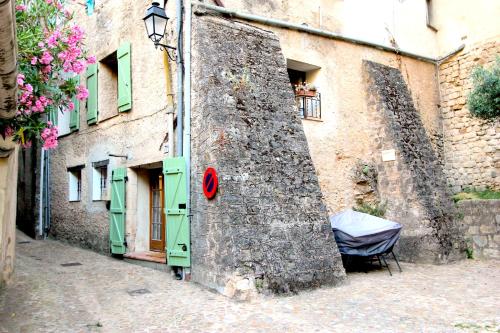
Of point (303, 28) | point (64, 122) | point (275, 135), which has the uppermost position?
point (303, 28)

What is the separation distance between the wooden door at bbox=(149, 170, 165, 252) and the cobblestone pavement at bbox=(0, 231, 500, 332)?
1103 millimetres

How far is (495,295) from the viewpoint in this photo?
6051 millimetres

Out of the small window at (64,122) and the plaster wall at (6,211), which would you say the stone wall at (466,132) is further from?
the small window at (64,122)

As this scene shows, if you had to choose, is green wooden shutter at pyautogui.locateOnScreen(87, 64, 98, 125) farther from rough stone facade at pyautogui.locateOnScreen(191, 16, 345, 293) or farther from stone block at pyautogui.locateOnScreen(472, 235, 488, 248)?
stone block at pyautogui.locateOnScreen(472, 235, 488, 248)

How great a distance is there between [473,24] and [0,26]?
34.2 feet

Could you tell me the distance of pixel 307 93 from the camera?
877cm

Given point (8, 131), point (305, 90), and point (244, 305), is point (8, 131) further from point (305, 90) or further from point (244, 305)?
point (305, 90)

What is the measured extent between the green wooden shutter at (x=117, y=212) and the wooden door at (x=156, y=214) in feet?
1.85

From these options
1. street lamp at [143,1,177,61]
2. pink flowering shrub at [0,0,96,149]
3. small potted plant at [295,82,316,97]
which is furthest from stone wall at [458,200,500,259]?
pink flowering shrub at [0,0,96,149]

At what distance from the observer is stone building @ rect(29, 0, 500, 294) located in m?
6.48

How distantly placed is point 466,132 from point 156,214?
7321 mm

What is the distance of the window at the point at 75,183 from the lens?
11328 millimetres

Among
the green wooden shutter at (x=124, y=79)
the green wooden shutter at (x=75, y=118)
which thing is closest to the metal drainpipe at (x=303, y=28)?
the green wooden shutter at (x=124, y=79)

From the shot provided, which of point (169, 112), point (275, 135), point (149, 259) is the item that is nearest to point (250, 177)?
point (275, 135)
